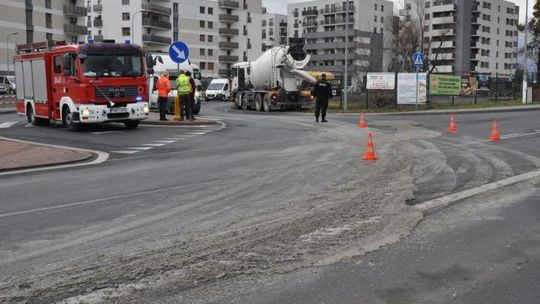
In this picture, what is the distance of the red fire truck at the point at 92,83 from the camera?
18.8 meters

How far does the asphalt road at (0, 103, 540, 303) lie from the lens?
15.7 feet

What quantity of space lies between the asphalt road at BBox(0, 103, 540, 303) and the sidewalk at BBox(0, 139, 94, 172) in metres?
0.90

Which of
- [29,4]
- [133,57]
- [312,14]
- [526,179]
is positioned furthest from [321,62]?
[526,179]

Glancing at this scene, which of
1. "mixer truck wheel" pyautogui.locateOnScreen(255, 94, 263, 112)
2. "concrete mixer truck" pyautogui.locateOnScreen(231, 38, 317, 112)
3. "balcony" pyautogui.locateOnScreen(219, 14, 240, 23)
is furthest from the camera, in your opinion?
"balcony" pyautogui.locateOnScreen(219, 14, 240, 23)

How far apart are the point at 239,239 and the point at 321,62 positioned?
446 ft

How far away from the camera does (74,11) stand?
8781 centimetres

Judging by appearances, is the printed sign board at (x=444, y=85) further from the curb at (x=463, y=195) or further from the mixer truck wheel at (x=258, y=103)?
the curb at (x=463, y=195)

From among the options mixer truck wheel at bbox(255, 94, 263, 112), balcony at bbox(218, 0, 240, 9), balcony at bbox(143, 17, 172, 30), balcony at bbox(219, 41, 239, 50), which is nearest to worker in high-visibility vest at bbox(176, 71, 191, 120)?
mixer truck wheel at bbox(255, 94, 263, 112)

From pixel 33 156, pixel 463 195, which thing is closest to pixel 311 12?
pixel 33 156

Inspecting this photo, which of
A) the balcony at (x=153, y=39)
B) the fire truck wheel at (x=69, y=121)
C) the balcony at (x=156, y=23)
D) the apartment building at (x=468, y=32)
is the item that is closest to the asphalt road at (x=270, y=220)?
the fire truck wheel at (x=69, y=121)

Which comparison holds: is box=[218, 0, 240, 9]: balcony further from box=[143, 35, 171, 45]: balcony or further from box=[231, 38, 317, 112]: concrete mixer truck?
box=[231, 38, 317, 112]: concrete mixer truck

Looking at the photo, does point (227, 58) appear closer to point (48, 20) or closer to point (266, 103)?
point (48, 20)

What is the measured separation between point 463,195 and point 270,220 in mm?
2957

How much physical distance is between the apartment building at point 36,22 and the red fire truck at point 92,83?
60081 mm
